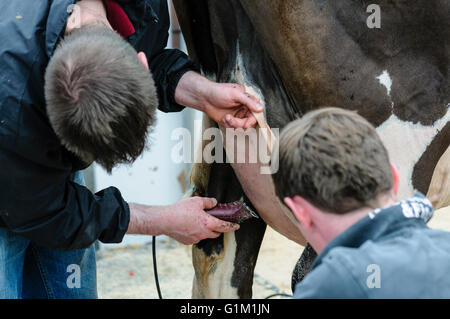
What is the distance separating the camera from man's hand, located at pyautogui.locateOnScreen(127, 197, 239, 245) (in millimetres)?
1740

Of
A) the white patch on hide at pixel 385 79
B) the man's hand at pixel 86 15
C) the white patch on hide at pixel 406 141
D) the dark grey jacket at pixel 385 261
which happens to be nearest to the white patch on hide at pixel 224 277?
the white patch on hide at pixel 406 141

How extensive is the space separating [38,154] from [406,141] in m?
1.05

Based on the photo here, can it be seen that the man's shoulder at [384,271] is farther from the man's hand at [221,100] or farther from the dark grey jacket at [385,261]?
the man's hand at [221,100]

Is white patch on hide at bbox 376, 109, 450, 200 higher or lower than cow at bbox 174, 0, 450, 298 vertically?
lower

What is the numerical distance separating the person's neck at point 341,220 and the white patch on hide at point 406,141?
76 cm

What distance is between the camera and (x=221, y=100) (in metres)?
1.72

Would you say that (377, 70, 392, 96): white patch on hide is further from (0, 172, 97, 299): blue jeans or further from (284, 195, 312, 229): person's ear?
(0, 172, 97, 299): blue jeans

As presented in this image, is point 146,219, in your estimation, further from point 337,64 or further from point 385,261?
point 385,261

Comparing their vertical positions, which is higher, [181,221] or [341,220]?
[341,220]

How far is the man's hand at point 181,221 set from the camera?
174 cm

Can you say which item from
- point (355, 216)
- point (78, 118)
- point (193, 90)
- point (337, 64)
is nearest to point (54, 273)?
point (193, 90)

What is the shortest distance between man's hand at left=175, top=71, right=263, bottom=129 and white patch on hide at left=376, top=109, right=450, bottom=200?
1.29 feet

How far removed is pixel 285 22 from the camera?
1679mm

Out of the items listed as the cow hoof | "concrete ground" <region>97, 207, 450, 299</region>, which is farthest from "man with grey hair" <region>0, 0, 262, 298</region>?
"concrete ground" <region>97, 207, 450, 299</region>
